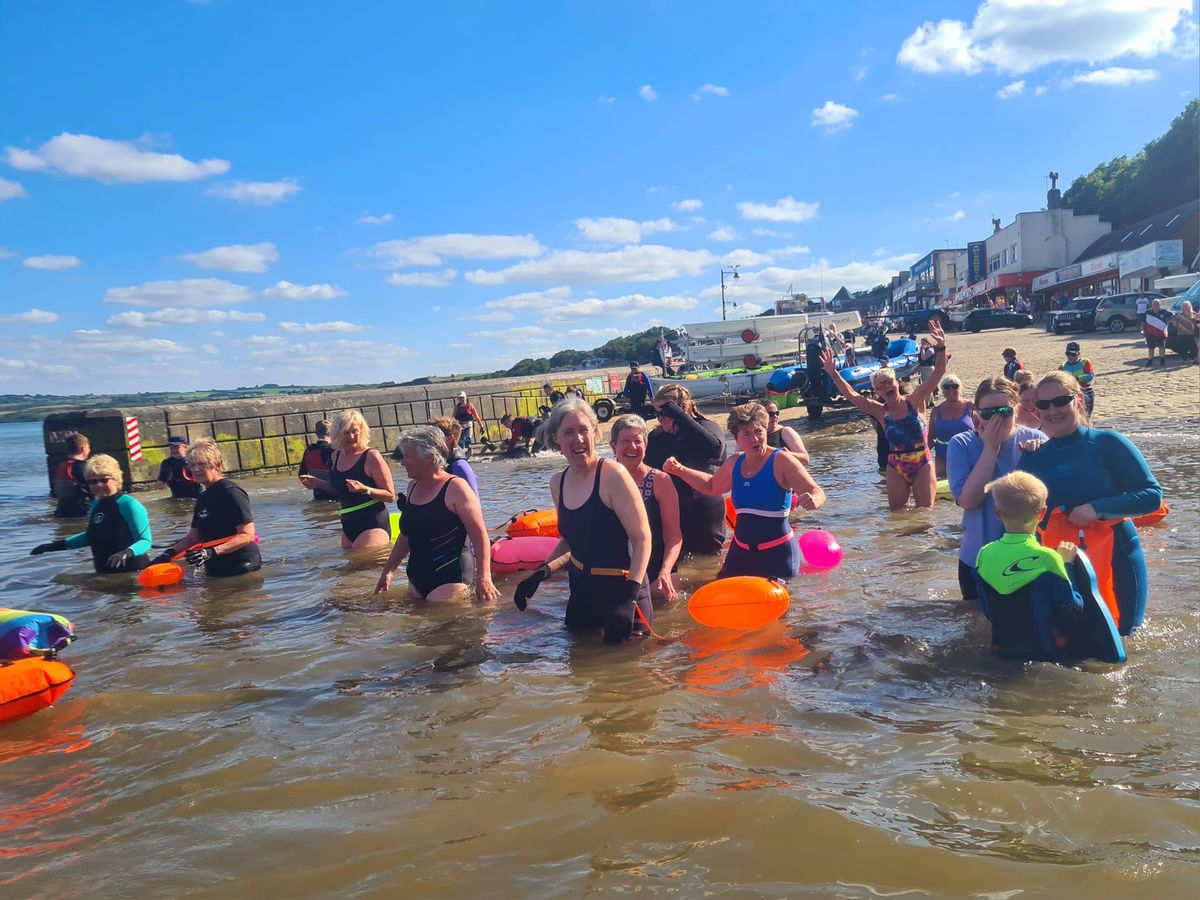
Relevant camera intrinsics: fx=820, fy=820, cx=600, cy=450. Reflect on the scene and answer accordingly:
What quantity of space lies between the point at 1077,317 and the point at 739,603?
34752 mm

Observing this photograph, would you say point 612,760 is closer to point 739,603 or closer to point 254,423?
point 739,603

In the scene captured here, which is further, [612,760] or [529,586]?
[529,586]

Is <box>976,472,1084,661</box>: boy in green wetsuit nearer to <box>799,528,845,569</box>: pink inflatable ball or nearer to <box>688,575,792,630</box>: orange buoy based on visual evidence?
<box>688,575,792,630</box>: orange buoy

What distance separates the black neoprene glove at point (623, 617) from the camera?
4.66 metres

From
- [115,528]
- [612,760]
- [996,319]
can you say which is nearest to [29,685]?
[612,760]

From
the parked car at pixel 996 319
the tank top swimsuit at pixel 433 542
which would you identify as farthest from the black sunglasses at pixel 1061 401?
the parked car at pixel 996 319

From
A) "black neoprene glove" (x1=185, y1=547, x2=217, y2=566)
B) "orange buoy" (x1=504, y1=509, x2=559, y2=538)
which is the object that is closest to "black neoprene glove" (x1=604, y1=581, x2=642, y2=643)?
"orange buoy" (x1=504, y1=509, x2=559, y2=538)

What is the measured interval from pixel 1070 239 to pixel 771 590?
68.3 meters

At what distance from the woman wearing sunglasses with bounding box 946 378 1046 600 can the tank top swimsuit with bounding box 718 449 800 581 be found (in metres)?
1.11

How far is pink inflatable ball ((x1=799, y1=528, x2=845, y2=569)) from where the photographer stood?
6.57 meters

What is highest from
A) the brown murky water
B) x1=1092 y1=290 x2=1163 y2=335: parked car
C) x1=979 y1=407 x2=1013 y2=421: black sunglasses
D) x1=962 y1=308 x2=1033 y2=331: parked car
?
x1=962 y1=308 x2=1033 y2=331: parked car

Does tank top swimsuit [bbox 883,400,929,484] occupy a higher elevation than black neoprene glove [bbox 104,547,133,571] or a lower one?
higher


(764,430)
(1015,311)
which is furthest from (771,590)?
(1015,311)

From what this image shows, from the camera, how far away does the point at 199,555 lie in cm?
704
